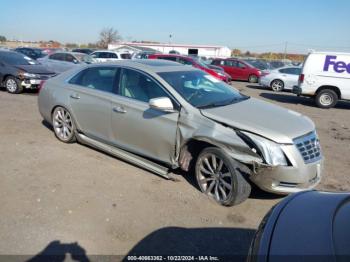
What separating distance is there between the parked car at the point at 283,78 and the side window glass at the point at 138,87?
542 inches

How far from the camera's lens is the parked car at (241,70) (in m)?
21.5

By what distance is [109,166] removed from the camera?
4867 millimetres

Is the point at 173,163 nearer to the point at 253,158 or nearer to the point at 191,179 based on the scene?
the point at 191,179

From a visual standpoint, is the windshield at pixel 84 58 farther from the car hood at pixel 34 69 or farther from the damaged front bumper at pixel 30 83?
the damaged front bumper at pixel 30 83

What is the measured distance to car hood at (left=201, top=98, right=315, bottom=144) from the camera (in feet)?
11.7

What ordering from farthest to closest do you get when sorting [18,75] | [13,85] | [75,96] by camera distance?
[13,85] → [18,75] → [75,96]

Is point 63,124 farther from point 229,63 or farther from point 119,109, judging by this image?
point 229,63

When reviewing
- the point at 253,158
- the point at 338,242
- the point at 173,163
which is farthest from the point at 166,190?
the point at 338,242

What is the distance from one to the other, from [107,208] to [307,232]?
8.20 ft

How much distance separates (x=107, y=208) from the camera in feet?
12.1

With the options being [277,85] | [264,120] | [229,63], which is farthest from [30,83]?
[229,63]

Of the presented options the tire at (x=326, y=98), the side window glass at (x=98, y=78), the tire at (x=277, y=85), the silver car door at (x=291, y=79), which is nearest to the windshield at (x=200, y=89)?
the side window glass at (x=98, y=78)

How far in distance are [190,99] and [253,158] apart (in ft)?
4.01

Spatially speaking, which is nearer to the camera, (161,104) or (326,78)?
(161,104)
